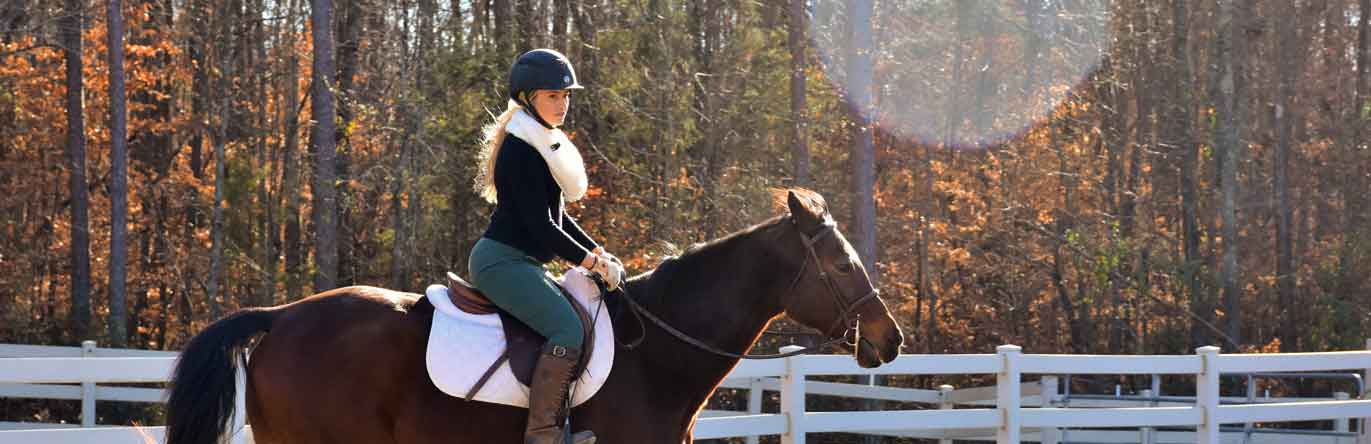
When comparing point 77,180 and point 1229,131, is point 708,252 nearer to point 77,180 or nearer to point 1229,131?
point 1229,131

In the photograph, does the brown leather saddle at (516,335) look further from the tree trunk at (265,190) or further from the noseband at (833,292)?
the tree trunk at (265,190)

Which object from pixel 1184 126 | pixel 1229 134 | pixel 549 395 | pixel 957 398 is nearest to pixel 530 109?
pixel 549 395

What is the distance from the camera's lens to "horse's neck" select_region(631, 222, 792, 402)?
5965 millimetres

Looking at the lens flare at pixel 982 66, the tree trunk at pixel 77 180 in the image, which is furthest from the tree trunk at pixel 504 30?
the tree trunk at pixel 77 180

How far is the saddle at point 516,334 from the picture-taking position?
570 centimetres

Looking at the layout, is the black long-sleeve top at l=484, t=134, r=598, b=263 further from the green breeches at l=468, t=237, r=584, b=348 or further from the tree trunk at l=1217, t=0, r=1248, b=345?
the tree trunk at l=1217, t=0, r=1248, b=345

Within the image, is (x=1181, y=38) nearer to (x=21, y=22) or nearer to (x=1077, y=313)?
(x=1077, y=313)

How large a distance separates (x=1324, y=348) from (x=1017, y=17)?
9160 mm


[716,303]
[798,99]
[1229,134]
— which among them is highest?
[798,99]

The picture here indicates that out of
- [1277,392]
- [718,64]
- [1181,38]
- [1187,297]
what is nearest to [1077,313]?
[1187,297]

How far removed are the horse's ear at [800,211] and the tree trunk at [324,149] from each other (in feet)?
58.9

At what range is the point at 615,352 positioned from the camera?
5.88m

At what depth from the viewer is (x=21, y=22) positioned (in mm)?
27047

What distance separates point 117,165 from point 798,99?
36.0ft
